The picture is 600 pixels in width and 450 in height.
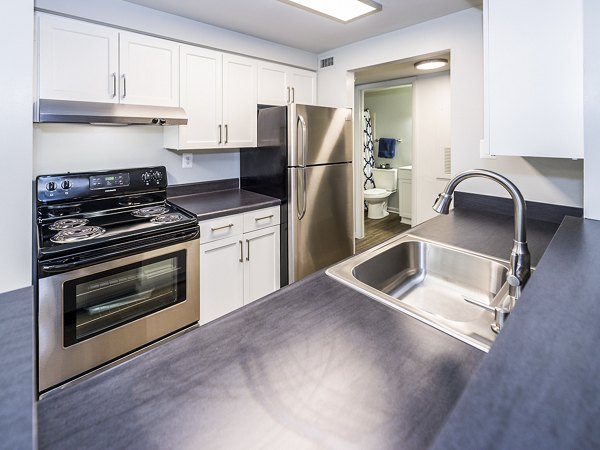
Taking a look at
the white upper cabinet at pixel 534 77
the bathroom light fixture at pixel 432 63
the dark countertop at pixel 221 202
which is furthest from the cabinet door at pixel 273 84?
the white upper cabinet at pixel 534 77

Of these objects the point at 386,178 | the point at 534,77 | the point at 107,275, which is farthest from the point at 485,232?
the point at 386,178

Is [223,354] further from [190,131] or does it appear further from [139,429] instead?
[190,131]

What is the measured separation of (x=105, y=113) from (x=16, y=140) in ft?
4.18

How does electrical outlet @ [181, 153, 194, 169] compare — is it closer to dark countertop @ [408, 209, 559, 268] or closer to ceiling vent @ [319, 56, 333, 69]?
ceiling vent @ [319, 56, 333, 69]

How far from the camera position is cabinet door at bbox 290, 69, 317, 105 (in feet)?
10.8

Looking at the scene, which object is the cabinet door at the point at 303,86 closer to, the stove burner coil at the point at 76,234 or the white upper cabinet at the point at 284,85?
the white upper cabinet at the point at 284,85

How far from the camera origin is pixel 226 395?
0.65 meters

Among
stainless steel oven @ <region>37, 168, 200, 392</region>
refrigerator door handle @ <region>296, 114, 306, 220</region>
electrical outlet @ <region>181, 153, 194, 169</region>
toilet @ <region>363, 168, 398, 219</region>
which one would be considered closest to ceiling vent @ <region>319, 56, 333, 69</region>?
refrigerator door handle @ <region>296, 114, 306, 220</region>

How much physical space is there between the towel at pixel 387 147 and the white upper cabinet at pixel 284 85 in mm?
3086

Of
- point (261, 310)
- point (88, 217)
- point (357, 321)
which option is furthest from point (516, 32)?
point (88, 217)

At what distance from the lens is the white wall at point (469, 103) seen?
1994 mm

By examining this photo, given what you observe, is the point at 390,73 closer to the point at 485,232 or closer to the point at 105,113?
the point at 485,232

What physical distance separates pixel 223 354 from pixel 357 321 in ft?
1.19

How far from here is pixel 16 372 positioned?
60 cm
